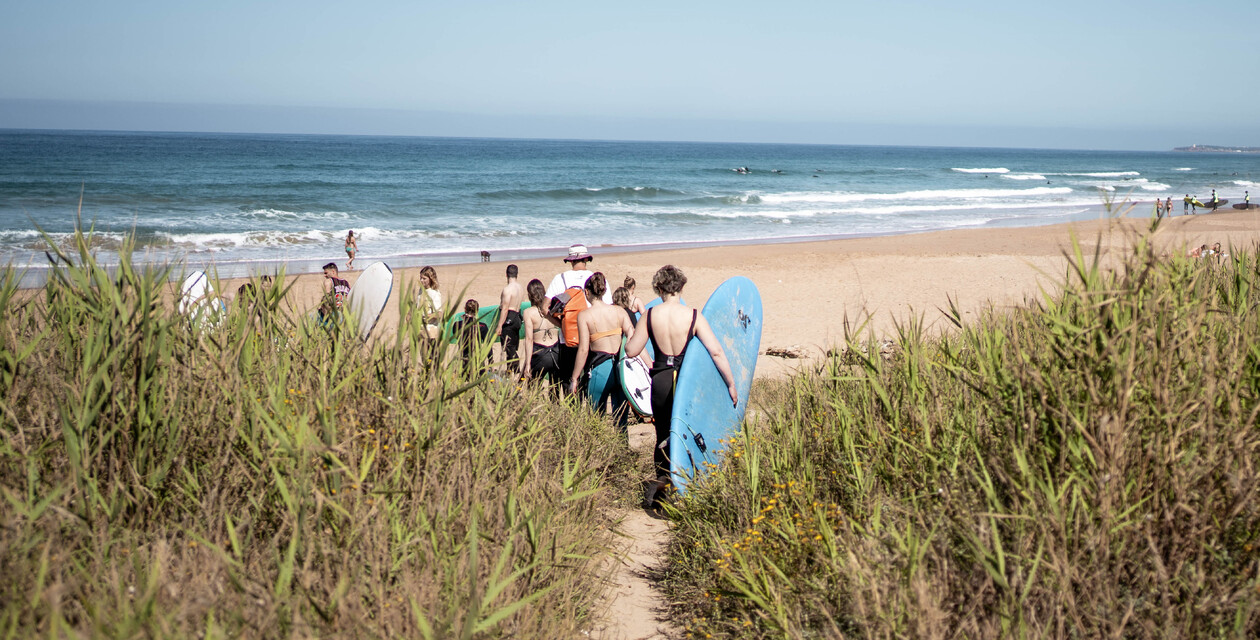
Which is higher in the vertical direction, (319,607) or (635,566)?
(319,607)

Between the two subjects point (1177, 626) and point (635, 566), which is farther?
point (635, 566)

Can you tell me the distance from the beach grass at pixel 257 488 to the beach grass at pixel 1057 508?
85 centimetres

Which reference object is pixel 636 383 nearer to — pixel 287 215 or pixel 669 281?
pixel 669 281

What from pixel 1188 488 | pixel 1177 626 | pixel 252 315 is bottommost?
pixel 1177 626

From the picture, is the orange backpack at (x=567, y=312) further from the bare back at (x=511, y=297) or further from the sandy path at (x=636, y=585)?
the sandy path at (x=636, y=585)

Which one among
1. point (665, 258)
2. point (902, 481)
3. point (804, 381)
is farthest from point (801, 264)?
point (902, 481)

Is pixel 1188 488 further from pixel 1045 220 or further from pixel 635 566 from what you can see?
pixel 1045 220

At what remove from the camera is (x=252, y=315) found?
11.0 feet

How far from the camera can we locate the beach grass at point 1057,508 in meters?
2.35

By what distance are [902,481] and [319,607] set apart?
6.76 feet

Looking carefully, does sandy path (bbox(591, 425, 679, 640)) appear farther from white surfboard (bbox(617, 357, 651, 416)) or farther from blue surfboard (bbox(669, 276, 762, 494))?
white surfboard (bbox(617, 357, 651, 416))

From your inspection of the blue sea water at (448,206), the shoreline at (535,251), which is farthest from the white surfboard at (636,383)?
the shoreline at (535,251)

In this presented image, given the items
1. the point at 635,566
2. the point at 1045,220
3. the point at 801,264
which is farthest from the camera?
the point at 1045,220

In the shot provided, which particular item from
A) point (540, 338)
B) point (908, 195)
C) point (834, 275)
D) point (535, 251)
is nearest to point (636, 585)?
point (540, 338)
